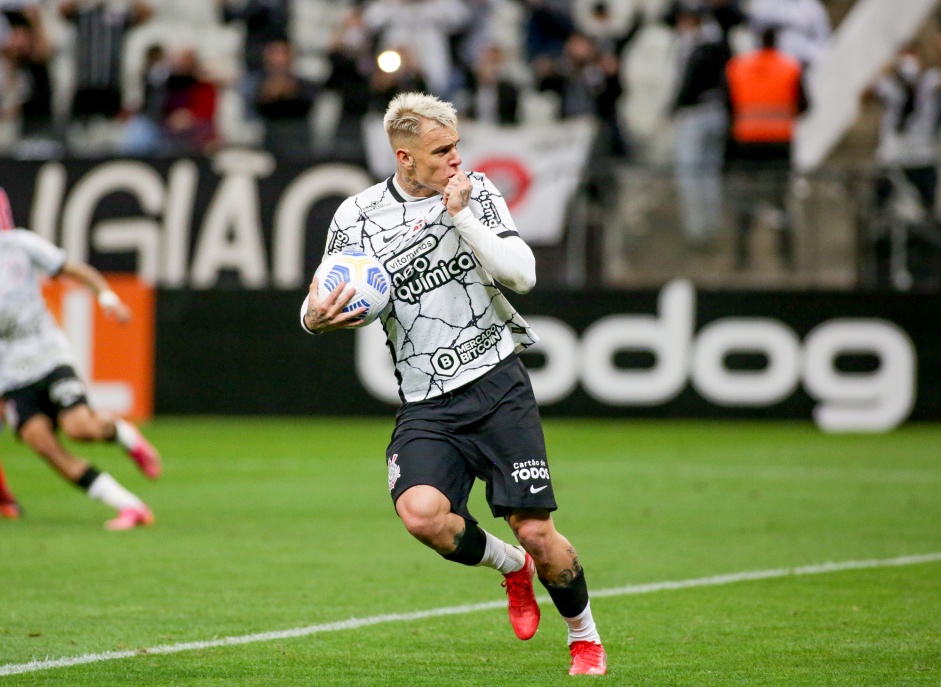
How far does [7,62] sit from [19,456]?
6.87 m

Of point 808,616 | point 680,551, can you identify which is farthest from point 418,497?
point 680,551

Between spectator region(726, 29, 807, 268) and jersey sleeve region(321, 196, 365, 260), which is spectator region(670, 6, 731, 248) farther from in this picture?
jersey sleeve region(321, 196, 365, 260)

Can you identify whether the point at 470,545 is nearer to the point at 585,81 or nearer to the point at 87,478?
the point at 87,478

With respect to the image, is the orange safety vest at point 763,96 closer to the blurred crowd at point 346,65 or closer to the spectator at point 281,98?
the blurred crowd at point 346,65

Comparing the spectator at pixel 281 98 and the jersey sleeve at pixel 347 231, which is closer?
the jersey sleeve at pixel 347 231

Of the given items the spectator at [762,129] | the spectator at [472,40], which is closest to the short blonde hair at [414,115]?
the spectator at [762,129]

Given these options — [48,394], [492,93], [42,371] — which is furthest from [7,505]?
[492,93]

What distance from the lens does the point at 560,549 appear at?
591 centimetres

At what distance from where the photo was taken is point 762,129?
16.9 metres

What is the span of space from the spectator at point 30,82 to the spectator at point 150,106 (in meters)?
0.91

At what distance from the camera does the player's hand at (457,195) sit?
5.75 m

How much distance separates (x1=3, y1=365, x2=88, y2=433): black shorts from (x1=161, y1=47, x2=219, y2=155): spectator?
8.09 m

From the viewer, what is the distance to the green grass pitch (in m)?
6.10

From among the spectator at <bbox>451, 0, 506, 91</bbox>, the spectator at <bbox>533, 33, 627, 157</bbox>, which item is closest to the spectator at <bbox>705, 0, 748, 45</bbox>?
the spectator at <bbox>533, 33, 627, 157</bbox>
